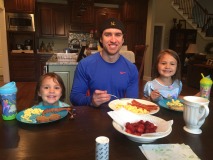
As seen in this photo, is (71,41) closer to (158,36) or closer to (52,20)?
(52,20)

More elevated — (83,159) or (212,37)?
(212,37)

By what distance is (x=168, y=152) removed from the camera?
825mm

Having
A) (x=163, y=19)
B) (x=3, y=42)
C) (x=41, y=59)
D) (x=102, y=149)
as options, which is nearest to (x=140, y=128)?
(x=102, y=149)

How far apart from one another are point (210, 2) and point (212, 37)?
8.77 ft

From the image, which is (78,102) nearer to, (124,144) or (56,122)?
(56,122)

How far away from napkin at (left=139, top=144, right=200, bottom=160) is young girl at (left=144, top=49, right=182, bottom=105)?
0.90 metres

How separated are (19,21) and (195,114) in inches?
218

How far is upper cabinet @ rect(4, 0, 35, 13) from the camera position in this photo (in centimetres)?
529

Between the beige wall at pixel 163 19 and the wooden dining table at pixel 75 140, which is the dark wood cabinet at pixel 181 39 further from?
the wooden dining table at pixel 75 140

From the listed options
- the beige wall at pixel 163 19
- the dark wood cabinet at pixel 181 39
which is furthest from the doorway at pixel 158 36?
the dark wood cabinet at pixel 181 39

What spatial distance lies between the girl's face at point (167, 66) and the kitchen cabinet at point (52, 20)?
4.78 metres

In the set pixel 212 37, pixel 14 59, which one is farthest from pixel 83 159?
pixel 212 37

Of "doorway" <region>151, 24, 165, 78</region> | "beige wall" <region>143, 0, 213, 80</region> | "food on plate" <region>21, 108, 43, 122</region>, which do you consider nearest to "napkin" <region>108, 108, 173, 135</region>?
"food on plate" <region>21, 108, 43, 122</region>

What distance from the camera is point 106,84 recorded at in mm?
1687
